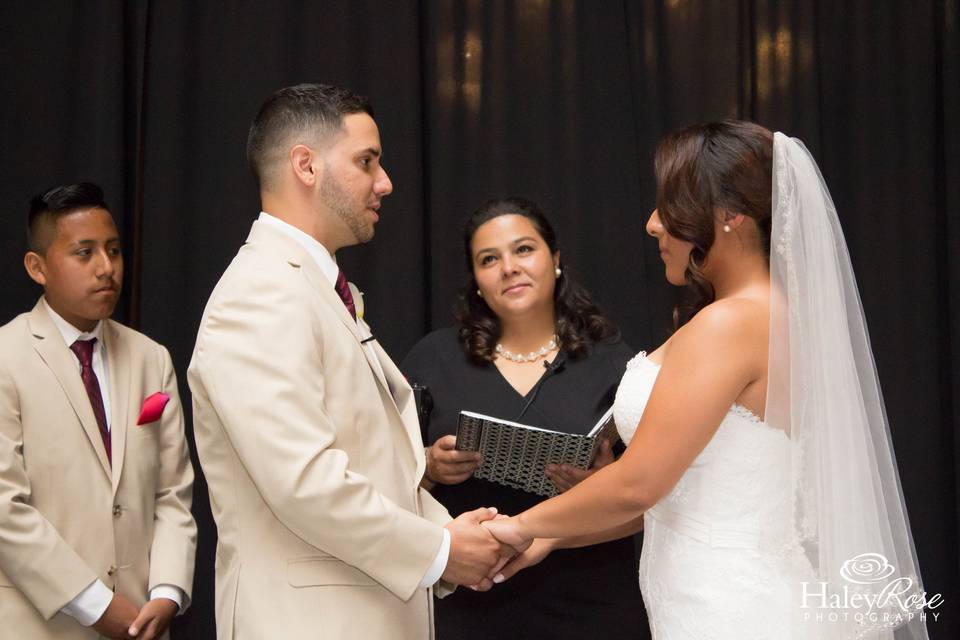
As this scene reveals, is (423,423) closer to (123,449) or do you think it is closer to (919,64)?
(123,449)

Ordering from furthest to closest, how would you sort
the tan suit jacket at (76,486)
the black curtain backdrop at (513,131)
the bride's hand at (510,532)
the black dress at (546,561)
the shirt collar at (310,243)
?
the black curtain backdrop at (513,131) → the black dress at (546,561) → the tan suit jacket at (76,486) → the bride's hand at (510,532) → the shirt collar at (310,243)

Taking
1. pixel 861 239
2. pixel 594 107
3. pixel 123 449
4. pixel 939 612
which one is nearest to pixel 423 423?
pixel 123 449

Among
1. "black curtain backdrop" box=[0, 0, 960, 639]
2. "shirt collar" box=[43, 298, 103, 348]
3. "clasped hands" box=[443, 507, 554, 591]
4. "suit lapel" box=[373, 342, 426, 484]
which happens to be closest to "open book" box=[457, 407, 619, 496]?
"clasped hands" box=[443, 507, 554, 591]

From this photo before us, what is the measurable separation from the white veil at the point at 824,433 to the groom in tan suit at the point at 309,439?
731 millimetres

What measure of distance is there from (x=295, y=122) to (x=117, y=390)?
1036 millimetres

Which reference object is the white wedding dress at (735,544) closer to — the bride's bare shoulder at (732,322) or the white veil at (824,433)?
the white veil at (824,433)

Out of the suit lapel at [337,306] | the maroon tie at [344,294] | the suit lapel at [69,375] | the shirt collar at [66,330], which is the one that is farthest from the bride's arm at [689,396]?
the shirt collar at [66,330]

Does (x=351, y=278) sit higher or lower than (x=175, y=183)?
lower

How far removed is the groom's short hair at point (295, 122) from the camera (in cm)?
226

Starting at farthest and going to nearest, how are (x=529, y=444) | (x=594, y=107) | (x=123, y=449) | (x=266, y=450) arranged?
(x=594, y=107), (x=123, y=449), (x=529, y=444), (x=266, y=450)

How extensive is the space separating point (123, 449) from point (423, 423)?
839 millimetres

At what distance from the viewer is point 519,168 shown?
151 inches

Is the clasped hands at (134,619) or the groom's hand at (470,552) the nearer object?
the groom's hand at (470,552)

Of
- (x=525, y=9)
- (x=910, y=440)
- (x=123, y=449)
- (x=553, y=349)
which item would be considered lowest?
(x=910, y=440)
